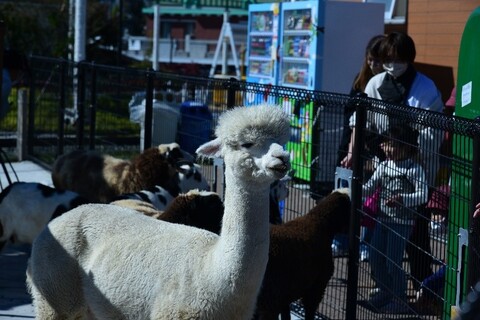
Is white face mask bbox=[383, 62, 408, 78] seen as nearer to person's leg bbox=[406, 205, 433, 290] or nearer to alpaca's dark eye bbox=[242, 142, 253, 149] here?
person's leg bbox=[406, 205, 433, 290]

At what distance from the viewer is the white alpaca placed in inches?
154

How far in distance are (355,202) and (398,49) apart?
1.73 meters

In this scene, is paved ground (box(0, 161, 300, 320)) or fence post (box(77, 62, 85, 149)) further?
fence post (box(77, 62, 85, 149))

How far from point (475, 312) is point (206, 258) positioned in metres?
2.21

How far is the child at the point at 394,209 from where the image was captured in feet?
18.7

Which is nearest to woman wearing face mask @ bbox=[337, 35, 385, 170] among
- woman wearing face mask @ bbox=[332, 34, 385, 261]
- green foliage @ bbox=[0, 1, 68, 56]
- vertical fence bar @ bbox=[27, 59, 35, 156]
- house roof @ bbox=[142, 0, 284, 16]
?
woman wearing face mask @ bbox=[332, 34, 385, 261]

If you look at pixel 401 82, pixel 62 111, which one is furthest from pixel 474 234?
pixel 62 111

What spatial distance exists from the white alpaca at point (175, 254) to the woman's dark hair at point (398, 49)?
3.33m

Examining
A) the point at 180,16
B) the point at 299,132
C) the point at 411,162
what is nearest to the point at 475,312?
the point at 411,162

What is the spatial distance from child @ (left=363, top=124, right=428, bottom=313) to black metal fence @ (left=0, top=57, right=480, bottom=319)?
7 cm

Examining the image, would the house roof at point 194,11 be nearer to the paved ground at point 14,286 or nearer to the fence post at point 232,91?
the paved ground at point 14,286

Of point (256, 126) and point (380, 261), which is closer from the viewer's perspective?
point (256, 126)

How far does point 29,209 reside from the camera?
8.05 m

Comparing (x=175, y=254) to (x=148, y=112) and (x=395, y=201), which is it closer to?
(x=395, y=201)
